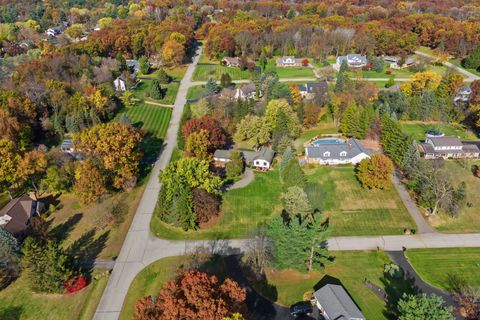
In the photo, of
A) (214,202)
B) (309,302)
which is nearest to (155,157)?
(214,202)

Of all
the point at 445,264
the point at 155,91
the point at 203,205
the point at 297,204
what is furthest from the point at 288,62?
the point at 445,264

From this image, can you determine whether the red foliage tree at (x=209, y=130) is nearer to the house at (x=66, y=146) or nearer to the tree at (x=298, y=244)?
the house at (x=66, y=146)

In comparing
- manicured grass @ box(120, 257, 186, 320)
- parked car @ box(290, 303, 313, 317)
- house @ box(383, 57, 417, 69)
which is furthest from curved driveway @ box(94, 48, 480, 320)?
house @ box(383, 57, 417, 69)

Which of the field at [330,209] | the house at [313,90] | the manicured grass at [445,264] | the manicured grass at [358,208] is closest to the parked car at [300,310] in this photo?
the field at [330,209]

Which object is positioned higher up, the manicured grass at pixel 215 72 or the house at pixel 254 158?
the house at pixel 254 158

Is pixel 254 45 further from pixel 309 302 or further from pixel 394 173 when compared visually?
pixel 309 302
